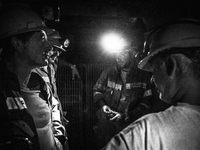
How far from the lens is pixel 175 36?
1335 millimetres

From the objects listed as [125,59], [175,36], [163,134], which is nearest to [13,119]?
[163,134]

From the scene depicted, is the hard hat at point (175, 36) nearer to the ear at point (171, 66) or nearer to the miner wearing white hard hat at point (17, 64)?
the ear at point (171, 66)

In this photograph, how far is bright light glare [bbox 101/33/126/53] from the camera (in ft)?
14.2

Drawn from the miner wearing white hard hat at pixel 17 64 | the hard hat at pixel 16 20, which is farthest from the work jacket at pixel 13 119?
the hard hat at pixel 16 20

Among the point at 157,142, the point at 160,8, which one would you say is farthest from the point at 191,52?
the point at 160,8

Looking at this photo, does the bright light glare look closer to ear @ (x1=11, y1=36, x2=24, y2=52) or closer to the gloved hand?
the gloved hand

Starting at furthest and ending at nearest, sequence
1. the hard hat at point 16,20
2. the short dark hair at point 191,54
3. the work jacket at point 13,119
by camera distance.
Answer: the hard hat at point 16,20
the work jacket at point 13,119
the short dark hair at point 191,54

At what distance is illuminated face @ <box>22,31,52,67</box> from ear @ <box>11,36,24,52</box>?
2.0 inches

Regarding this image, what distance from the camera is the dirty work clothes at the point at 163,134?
101 cm

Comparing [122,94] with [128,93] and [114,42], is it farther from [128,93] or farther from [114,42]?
[114,42]

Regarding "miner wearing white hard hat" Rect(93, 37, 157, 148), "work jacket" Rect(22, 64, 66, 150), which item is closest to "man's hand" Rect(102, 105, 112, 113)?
"miner wearing white hard hat" Rect(93, 37, 157, 148)

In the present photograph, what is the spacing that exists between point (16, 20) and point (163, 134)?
206cm

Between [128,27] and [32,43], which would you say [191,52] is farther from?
[128,27]

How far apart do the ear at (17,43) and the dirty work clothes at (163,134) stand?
1759 millimetres
